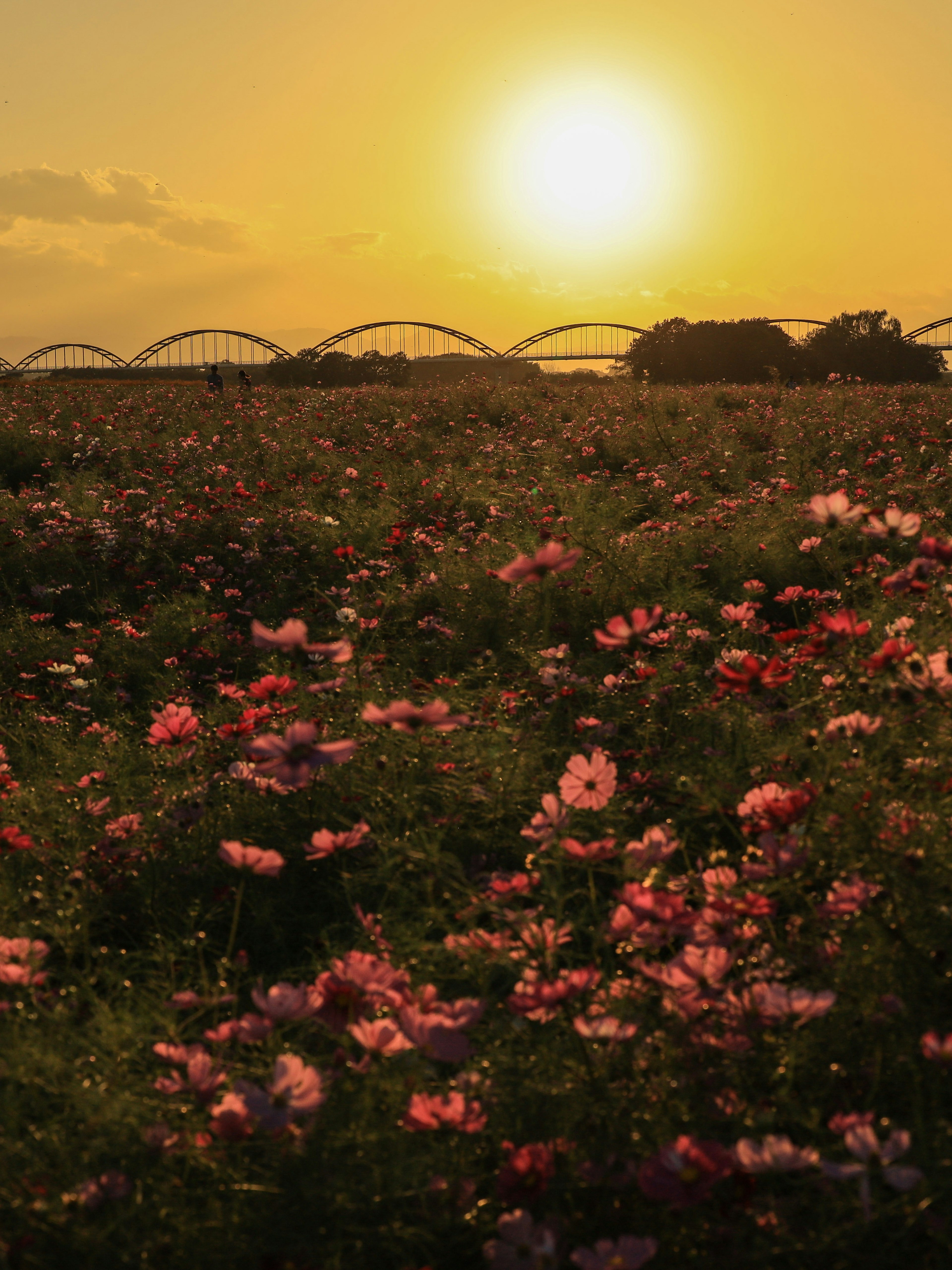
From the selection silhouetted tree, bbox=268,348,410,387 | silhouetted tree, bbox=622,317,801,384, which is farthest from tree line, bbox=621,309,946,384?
silhouetted tree, bbox=268,348,410,387

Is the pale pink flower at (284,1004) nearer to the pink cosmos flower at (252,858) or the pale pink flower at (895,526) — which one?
the pink cosmos flower at (252,858)

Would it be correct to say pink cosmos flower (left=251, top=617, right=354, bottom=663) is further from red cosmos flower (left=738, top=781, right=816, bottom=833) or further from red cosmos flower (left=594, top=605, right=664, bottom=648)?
red cosmos flower (left=738, top=781, right=816, bottom=833)

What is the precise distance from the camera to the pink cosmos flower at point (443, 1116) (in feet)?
4.16

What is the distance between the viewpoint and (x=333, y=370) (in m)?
38.1

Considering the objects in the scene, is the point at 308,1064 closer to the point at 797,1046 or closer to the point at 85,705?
the point at 797,1046

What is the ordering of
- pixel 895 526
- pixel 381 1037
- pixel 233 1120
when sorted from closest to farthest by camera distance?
pixel 233 1120, pixel 381 1037, pixel 895 526

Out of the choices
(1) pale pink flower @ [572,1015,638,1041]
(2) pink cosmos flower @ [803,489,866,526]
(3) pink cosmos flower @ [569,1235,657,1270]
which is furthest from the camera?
(2) pink cosmos flower @ [803,489,866,526]

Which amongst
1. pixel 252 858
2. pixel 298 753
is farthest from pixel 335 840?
pixel 298 753

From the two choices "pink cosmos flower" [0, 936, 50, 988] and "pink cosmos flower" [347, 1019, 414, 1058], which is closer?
"pink cosmos flower" [347, 1019, 414, 1058]

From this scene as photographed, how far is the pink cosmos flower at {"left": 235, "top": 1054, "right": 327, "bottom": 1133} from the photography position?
125cm

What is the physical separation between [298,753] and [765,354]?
37.5m

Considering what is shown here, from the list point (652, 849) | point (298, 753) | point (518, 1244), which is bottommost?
point (518, 1244)

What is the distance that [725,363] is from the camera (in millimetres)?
34906

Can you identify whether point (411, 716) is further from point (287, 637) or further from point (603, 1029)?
point (603, 1029)
